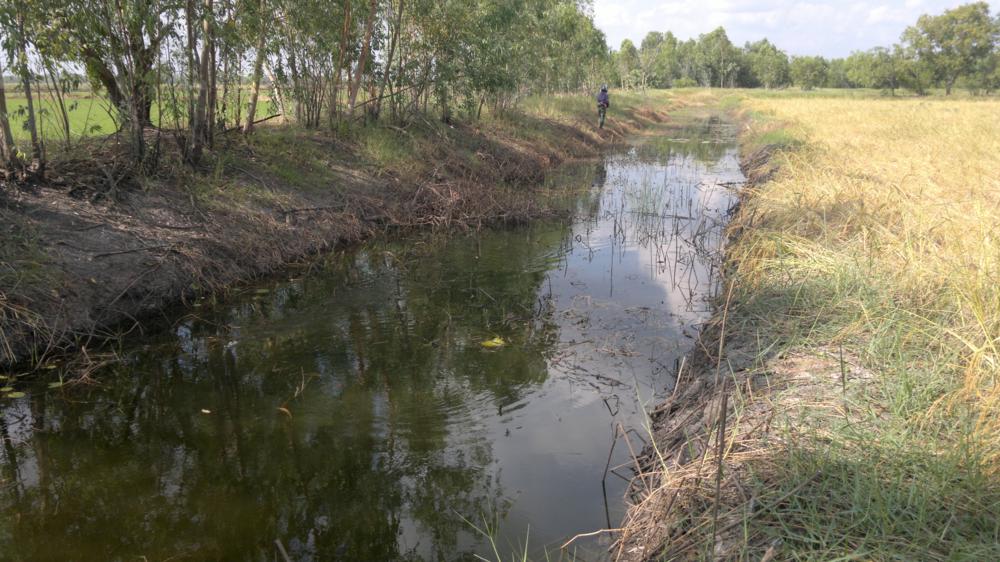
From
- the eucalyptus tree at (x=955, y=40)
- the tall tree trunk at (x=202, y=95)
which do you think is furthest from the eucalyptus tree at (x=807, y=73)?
the tall tree trunk at (x=202, y=95)

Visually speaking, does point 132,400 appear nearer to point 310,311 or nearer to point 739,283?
point 310,311

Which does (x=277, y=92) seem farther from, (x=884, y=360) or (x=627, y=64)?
(x=627, y=64)

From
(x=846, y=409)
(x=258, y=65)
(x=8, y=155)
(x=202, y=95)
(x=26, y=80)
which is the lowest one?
(x=846, y=409)

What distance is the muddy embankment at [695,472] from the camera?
8.89ft

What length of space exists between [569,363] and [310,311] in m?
3.04

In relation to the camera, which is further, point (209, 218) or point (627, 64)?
point (627, 64)

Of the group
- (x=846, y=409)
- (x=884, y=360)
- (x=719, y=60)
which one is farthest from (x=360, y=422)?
(x=719, y=60)

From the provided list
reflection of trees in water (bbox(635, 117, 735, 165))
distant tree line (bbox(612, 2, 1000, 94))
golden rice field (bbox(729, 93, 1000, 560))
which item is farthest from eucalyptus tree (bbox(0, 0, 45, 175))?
distant tree line (bbox(612, 2, 1000, 94))

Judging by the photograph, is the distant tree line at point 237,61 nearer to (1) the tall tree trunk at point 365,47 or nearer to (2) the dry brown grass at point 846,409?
(1) the tall tree trunk at point 365,47

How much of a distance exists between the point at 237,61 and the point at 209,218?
334cm

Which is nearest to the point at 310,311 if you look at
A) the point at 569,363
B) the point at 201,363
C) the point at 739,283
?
the point at 201,363

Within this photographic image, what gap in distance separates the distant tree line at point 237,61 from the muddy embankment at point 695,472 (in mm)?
7051

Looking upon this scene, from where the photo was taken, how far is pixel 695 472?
3.07 meters

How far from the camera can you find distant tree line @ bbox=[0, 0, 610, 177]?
6.86 metres
